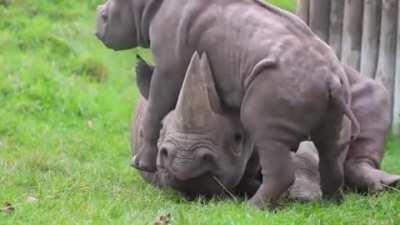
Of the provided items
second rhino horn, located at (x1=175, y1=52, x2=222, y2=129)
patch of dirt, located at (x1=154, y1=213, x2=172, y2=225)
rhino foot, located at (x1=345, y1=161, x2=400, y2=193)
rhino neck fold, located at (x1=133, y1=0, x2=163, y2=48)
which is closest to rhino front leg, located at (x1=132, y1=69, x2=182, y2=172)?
second rhino horn, located at (x1=175, y1=52, x2=222, y2=129)

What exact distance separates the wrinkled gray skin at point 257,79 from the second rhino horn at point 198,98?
0.04 meters

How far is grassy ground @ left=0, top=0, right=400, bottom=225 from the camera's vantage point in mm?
5629

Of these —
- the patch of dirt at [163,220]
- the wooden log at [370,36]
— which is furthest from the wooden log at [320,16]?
the patch of dirt at [163,220]

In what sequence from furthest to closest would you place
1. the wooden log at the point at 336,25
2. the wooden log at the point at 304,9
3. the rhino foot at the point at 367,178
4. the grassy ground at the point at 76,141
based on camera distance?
the wooden log at the point at 304,9 < the wooden log at the point at 336,25 < the rhino foot at the point at 367,178 < the grassy ground at the point at 76,141

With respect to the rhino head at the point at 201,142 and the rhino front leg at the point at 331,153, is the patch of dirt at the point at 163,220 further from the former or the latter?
the rhino front leg at the point at 331,153

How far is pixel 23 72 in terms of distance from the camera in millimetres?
10664

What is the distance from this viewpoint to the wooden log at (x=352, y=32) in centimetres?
1002

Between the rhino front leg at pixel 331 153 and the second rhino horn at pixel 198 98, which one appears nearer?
the rhino front leg at pixel 331 153

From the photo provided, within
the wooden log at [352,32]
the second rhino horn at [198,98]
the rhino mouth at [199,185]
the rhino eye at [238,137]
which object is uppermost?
the second rhino horn at [198,98]

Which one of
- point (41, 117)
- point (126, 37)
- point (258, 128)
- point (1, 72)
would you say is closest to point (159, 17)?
point (126, 37)

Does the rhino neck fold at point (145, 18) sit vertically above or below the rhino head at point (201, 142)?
above

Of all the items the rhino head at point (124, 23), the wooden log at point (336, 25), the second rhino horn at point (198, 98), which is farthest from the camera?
the wooden log at point (336, 25)

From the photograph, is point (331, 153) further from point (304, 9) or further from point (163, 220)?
point (304, 9)

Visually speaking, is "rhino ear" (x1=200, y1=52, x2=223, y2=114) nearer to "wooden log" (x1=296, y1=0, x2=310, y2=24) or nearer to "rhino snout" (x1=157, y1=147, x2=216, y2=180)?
"rhino snout" (x1=157, y1=147, x2=216, y2=180)
